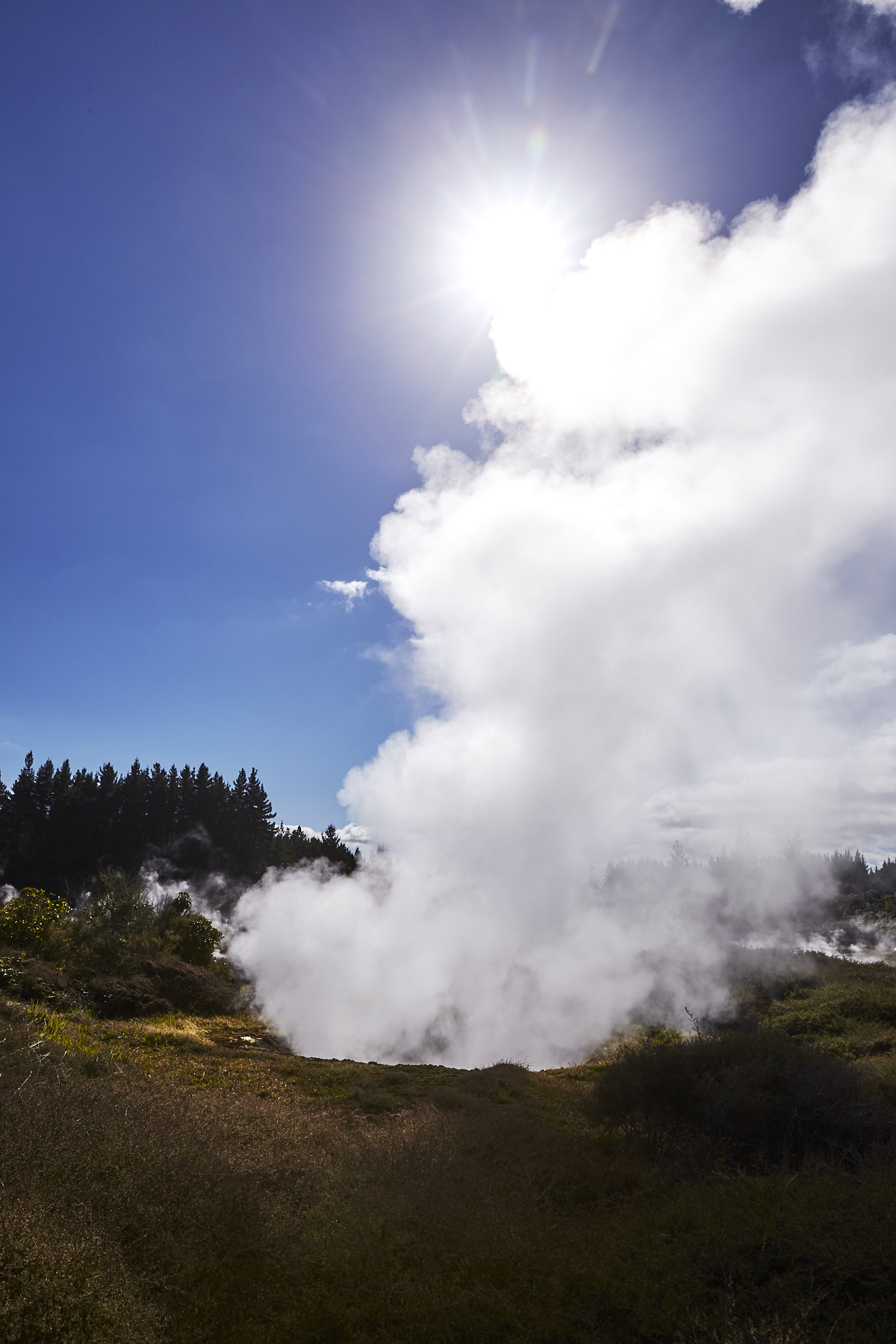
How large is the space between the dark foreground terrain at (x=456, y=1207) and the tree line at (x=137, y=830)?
34.6 metres

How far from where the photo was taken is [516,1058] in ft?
63.3

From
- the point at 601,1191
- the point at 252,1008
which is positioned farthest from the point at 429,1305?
the point at 252,1008

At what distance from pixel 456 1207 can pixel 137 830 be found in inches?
1956

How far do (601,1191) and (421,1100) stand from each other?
512 centimetres

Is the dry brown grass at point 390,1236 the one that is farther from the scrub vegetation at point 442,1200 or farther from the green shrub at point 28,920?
the green shrub at point 28,920

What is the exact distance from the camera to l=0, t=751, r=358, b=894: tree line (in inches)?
1781

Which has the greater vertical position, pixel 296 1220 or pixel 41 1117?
pixel 41 1117

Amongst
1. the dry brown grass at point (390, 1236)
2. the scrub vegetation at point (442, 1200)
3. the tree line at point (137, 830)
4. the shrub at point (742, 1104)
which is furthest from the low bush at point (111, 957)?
the tree line at point (137, 830)

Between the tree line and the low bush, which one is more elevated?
the tree line

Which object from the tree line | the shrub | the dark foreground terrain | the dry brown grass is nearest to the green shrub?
the dark foreground terrain

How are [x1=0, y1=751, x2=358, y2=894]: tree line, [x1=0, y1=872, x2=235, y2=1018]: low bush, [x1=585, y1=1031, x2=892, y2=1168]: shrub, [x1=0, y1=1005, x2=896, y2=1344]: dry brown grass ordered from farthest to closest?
1. [x1=0, y1=751, x2=358, y2=894]: tree line
2. [x1=0, y1=872, x2=235, y2=1018]: low bush
3. [x1=585, y1=1031, x2=892, y2=1168]: shrub
4. [x1=0, y1=1005, x2=896, y2=1344]: dry brown grass

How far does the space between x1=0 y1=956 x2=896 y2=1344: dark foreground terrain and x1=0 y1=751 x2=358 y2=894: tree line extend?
114 ft

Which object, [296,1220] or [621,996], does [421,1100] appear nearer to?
[296,1220]

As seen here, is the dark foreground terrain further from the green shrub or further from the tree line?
the tree line
